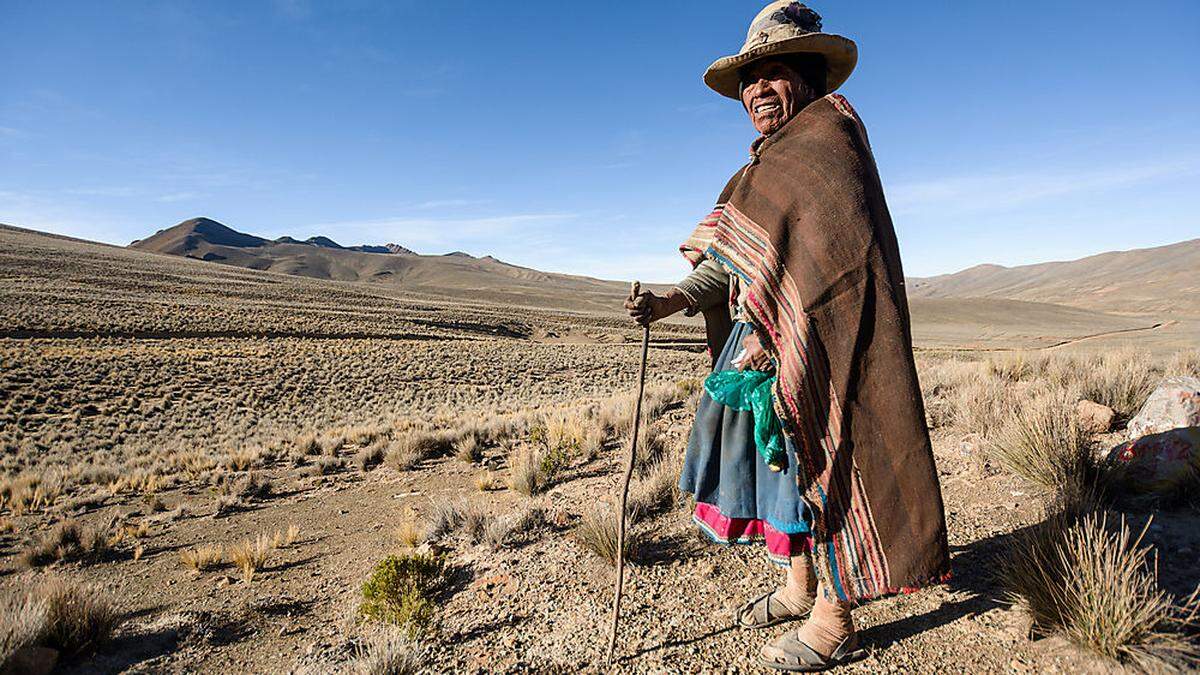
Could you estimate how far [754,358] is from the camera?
222cm

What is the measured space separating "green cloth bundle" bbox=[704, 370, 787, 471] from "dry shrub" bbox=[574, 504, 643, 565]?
1.71 metres

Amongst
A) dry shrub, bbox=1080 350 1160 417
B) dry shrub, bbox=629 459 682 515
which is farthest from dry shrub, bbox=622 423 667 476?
dry shrub, bbox=1080 350 1160 417

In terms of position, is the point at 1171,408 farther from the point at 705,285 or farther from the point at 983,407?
the point at 705,285

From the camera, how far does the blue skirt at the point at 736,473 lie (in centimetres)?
218

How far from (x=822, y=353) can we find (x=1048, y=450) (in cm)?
287

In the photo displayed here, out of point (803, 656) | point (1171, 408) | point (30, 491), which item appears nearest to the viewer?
point (803, 656)

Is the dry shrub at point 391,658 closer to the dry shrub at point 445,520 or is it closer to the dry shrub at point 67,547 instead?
the dry shrub at point 445,520

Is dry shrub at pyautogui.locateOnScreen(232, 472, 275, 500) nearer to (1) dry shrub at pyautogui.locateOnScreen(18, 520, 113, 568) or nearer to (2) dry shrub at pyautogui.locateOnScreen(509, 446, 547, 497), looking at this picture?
(1) dry shrub at pyautogui.locateOnScreen(18, 520, 113, 568)

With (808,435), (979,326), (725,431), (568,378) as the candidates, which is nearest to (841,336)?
(808,435)

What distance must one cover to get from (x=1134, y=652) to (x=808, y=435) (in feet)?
4.63

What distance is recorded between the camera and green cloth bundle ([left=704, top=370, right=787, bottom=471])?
2146 millimetres

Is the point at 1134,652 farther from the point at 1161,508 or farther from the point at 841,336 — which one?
the point at 1161,508

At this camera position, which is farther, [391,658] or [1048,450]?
[1048,450]

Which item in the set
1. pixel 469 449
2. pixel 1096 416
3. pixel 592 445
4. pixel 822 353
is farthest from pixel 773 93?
pixel 469 449
